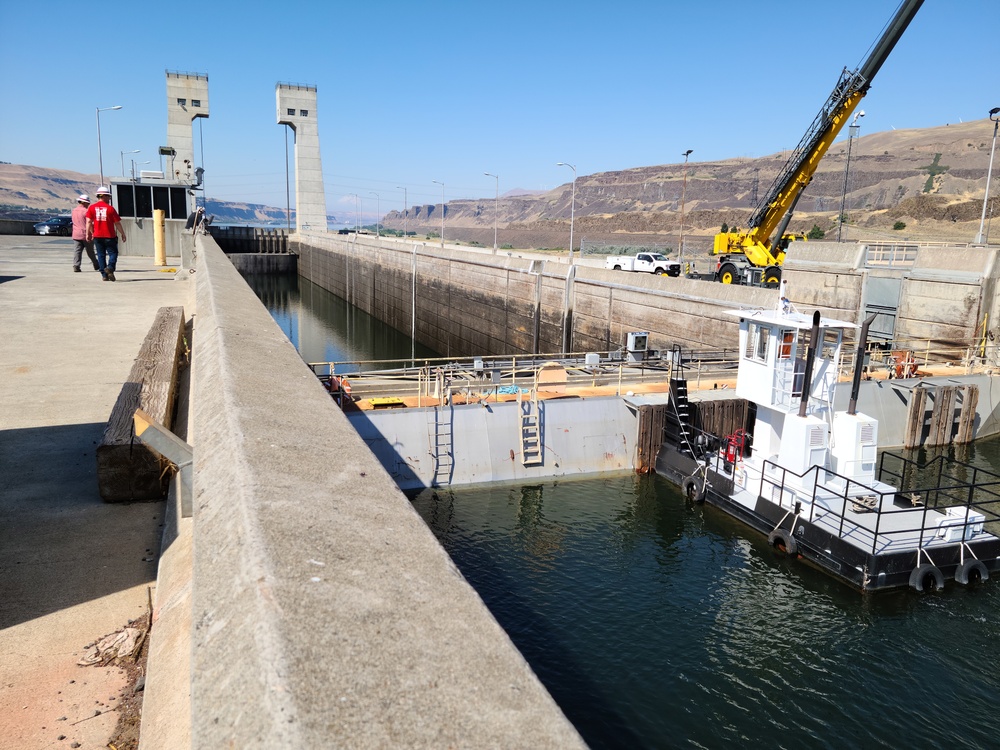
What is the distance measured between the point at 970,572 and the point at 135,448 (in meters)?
14.6

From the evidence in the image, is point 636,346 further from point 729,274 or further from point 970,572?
point 970,572

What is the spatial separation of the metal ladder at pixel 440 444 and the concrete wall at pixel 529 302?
40.0 feet

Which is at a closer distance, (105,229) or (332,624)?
(332,624)

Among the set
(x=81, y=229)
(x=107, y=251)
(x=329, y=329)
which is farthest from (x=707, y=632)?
(x=329, y=329)

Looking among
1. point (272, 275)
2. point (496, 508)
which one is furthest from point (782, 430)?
point (272, 275)

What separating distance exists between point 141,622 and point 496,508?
12.6 m

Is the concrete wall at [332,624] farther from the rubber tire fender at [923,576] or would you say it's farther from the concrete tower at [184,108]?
the concrete tower at [184,108]

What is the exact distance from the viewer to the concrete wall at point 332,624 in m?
2.32

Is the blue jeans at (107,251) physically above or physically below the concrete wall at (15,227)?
below

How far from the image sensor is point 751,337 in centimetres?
1680

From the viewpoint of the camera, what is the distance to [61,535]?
6059mm

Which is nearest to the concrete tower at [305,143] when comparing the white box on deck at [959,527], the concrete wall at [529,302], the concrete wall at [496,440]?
the concrete wall at [529,302]

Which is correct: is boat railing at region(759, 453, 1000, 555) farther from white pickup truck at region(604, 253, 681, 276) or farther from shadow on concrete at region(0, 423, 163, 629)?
white pickup truck at region(604, 253, 681, 276)

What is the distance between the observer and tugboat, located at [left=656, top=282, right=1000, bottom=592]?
1369 cm
